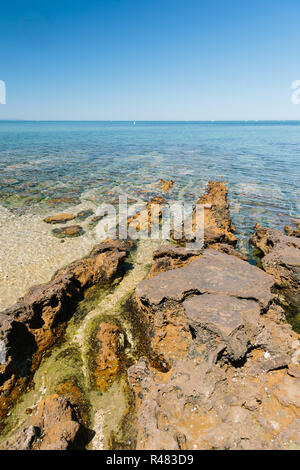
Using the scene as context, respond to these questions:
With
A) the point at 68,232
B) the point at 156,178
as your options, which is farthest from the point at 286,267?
the point at 156,178

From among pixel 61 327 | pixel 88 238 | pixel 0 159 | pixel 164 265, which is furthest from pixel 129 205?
pixel 0 159

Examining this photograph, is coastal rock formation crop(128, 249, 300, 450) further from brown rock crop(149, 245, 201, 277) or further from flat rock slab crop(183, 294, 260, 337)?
brown rock crop(149, 245, 201, 277)

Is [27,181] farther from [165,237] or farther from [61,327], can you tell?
[61,327]

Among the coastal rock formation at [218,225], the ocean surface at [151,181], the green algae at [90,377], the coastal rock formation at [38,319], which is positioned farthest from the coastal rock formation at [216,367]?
the ocean surface at [151,181]

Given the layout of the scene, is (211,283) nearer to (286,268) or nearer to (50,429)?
(286,268)

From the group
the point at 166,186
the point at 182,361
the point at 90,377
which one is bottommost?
the point at 90,377

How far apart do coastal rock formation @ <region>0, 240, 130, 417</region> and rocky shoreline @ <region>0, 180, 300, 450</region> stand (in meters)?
0.02

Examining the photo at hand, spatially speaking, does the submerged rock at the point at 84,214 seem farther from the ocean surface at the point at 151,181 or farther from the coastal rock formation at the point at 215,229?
the coastal rock formation at the point at 215,229

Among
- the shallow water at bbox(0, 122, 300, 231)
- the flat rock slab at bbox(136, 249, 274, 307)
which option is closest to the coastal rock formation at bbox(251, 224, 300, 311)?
the flat rock slab at bbox(136, 249, 274, 307)

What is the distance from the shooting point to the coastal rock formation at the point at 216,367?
3.50 metres

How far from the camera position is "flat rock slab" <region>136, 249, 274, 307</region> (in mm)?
5609

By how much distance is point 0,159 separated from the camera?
114 feet

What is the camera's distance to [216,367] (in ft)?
14.0

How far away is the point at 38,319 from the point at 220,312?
15.1ft
